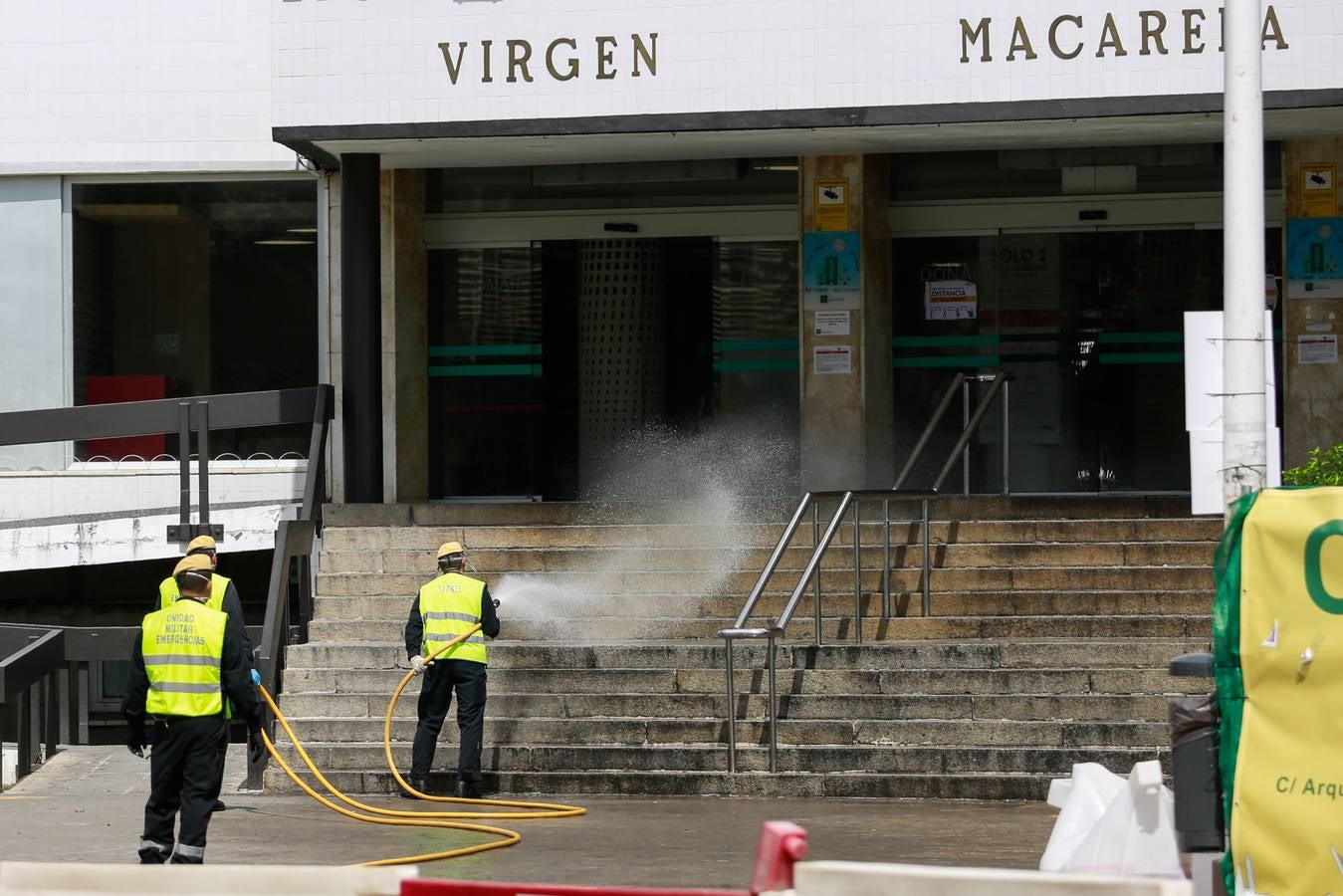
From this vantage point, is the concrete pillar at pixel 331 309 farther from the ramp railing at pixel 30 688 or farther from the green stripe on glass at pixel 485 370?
the ramp railing at pixel 30 688

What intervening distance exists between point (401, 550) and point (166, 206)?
16.1ft

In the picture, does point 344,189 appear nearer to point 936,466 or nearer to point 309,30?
point 309,30

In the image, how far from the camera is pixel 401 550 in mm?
14859

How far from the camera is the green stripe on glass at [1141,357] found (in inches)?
682

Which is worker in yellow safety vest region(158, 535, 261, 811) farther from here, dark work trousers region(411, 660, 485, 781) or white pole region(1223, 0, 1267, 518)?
white pole region(1223, 0, 1267, 518)

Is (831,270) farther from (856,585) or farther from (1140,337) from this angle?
(856,585)

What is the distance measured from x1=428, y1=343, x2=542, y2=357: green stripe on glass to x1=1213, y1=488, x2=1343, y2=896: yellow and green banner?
38.0 ft

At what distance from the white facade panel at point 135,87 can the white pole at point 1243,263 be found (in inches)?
426

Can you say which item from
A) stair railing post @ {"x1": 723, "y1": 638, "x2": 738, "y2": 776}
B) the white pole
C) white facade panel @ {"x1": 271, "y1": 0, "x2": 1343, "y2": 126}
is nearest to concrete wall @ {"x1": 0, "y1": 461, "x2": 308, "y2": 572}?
white facade panel @ {"x1": 271, "y1": 0, "x2": 1343, "y2": 126}

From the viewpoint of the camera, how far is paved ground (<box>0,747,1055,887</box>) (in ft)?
30.7

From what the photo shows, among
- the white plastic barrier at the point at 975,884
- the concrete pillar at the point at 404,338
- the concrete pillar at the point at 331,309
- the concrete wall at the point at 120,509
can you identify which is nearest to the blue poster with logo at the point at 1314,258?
the concrete pillar at the point at 404,338

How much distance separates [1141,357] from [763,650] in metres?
6.04

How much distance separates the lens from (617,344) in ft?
59.0

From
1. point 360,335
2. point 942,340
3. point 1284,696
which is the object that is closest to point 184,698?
point 1284,696
